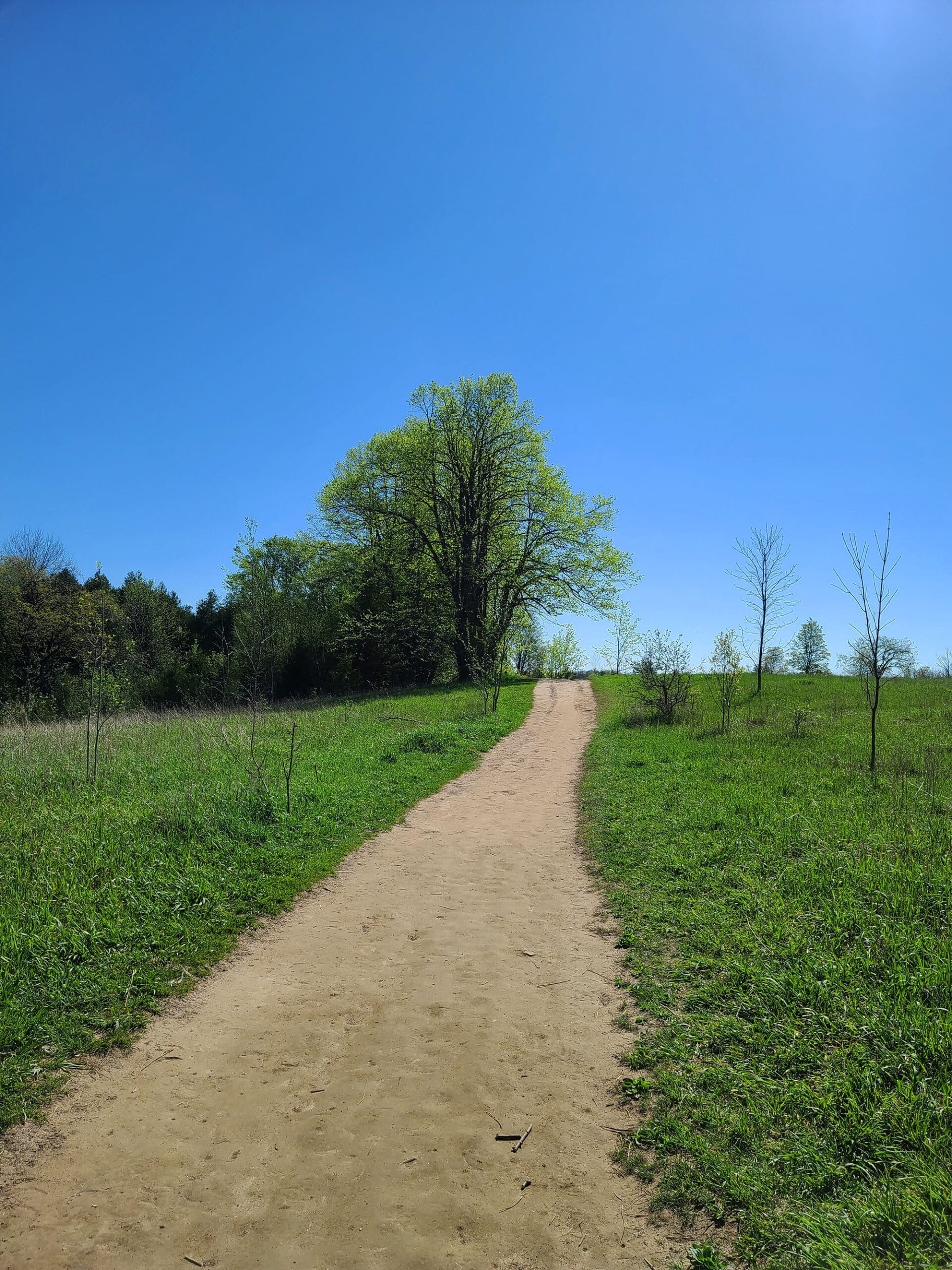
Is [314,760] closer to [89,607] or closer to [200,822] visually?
[200,822]

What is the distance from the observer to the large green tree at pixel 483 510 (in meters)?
30.1

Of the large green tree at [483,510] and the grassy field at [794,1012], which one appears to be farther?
the large green tree at [483,510]

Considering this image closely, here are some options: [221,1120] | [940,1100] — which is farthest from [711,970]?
[221,1120]

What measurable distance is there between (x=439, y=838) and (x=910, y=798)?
673 cm

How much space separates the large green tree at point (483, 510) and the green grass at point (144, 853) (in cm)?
1668

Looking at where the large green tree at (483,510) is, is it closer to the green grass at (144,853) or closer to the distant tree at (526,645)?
the distant tree at (526,645)

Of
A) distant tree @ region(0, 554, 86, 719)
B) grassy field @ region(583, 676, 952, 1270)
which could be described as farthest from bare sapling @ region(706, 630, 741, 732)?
distant tree @ region(0, 554, 86, 719)

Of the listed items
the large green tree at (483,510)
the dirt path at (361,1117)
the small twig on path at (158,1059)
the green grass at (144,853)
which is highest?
the large green tree at (483,510)

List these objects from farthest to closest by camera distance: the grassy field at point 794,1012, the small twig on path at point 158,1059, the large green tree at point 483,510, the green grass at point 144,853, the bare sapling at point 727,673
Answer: the large green tree at point 483,510 < the bare sapling at point 727,673 < the green grass at point 144,853 < the small twig on path at point 158,1059 < the grassy field at point 794,1012

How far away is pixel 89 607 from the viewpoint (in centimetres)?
2972

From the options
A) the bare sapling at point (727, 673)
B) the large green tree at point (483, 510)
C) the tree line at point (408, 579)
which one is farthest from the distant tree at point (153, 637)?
the bare sapling at point (727, 673)

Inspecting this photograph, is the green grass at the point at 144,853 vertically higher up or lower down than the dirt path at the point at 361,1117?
higher up

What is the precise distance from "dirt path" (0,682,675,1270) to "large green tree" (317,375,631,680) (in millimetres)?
23890

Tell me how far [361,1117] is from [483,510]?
28.7 m
